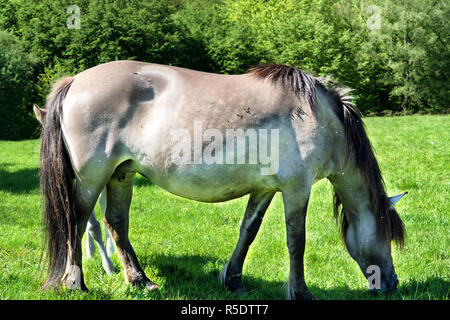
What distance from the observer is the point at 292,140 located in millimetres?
3557

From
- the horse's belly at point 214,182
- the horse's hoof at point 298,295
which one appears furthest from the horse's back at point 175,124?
the horse's hoof at point 298,295

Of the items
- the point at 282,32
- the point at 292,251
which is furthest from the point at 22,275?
the point at 282,32

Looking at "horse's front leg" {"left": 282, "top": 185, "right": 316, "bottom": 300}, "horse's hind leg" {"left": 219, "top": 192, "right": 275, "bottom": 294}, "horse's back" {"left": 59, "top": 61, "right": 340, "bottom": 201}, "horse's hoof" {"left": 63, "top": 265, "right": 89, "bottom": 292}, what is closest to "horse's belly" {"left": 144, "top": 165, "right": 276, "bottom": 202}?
"horse's back" {"left": 59, "top": 61, "right": 340, "bottom": 201}

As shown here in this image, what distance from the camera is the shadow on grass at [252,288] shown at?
395 cm

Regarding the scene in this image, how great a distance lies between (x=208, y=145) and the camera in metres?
3.53

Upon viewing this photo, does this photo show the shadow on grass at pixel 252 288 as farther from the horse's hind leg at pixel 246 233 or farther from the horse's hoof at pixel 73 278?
the horse's hoof at pixel 73 278

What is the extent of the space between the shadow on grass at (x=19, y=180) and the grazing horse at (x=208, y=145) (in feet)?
20.3

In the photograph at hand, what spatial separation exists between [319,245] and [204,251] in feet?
4.88

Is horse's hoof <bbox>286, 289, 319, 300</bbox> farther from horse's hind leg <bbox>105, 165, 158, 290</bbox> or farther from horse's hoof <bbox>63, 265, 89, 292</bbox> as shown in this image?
horse's hoof <bbox>63, 265, 89, 292</bbox>

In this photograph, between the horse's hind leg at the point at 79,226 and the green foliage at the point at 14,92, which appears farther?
the green foliage at the point at 14,92

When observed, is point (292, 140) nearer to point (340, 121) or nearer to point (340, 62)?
point (340, 121)

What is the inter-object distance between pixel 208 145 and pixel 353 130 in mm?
1316

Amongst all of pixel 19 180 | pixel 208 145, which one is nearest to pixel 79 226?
pixel 208 145

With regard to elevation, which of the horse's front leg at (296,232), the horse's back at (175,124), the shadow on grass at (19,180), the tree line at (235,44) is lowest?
the shadow on grass at (19,180)
